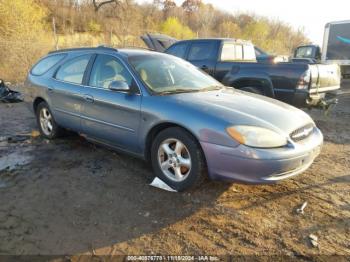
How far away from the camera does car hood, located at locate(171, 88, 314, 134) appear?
3375 millimetres

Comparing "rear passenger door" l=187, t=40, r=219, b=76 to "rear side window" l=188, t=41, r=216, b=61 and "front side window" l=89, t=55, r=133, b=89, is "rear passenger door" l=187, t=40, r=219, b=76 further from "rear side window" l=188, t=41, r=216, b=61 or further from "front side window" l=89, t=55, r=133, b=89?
"front side window" l=89, t=55, r=133, b=89

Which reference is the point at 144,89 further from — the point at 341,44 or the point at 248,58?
the point at 341,44

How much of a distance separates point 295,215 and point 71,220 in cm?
223

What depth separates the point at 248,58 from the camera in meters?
8.59

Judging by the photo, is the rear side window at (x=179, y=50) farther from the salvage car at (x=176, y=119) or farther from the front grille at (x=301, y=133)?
the front grille at (x=301, y=133)

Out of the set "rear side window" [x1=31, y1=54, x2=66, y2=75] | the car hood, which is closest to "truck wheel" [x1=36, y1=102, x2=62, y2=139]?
"rear side window" [x1=31, y1=54, x2=66, y2=75]

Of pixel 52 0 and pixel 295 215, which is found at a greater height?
pixel 52 0

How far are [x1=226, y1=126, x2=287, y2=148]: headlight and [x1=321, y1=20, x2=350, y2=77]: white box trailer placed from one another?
52.7 ft

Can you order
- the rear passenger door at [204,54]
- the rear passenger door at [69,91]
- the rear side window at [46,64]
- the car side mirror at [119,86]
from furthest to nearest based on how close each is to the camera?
the rear passenger door at [204,54] → the rear side window at [46,64] → the rear passenger door at [69,91] → the car side mirror at [119,86]

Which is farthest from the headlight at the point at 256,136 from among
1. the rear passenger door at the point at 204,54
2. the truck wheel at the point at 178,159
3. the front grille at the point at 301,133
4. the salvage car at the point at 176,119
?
the rear passenger door at the point at 204,54

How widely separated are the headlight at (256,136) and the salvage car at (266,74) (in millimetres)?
3355

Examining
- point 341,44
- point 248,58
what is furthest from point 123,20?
point 248,58

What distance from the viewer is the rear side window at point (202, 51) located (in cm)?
782

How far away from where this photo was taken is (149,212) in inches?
130
